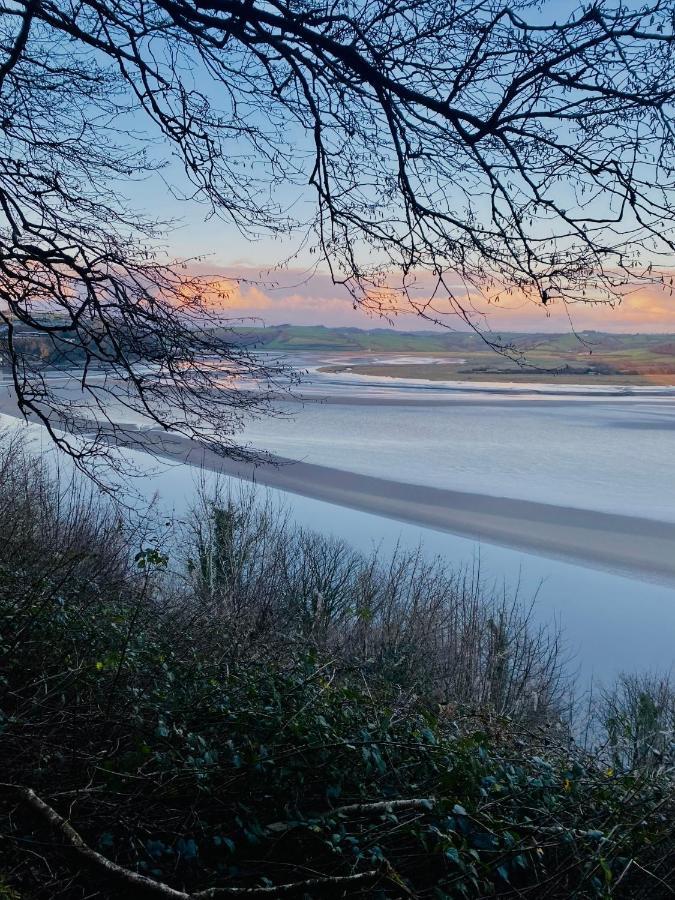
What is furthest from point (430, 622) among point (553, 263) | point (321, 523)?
point (553, 263)

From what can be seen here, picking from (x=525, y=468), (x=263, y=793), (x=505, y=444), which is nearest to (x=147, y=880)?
(x=263, y=793)

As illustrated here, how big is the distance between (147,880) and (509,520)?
20.3 m

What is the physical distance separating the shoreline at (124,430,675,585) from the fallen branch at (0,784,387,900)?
13.6 m

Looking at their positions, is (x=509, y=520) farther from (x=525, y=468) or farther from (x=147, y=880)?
(x=147, y=880)

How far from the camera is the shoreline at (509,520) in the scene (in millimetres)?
19828

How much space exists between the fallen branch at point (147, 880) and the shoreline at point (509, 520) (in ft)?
44.7

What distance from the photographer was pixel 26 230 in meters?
6.36

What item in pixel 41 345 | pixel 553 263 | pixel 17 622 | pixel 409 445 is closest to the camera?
pixel 553 263

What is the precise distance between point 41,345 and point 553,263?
191 inches

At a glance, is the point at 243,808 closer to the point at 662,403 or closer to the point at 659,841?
the point at 659,841

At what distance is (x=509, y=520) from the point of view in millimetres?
22969

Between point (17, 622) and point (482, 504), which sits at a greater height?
point (17, 622)

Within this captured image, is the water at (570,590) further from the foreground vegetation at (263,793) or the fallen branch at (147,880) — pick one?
the fallen branch at (147,880)

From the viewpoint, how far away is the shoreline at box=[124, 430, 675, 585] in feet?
65.1
